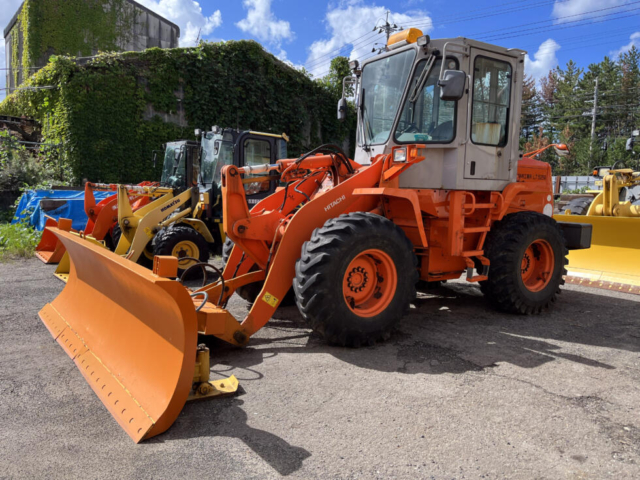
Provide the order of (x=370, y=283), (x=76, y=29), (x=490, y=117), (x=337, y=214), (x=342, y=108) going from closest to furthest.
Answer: (x=370, y=283) → (x=337, y=214) → (x=490, y=117) → (x=342, y=108) → (x=76, y=29)

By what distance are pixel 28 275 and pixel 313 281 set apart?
19.1 ft

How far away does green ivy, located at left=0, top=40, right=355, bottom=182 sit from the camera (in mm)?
14109

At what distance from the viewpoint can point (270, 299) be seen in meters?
4.11

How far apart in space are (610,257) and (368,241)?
17.0 ft

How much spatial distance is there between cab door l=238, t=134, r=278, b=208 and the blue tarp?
452cm

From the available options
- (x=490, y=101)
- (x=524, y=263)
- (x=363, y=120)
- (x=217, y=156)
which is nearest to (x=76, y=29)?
(x=217, y=156)

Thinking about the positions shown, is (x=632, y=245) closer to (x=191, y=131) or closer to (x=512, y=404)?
(x=512, y=404)

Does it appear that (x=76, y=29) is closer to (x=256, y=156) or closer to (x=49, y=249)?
(x=49, y=249)

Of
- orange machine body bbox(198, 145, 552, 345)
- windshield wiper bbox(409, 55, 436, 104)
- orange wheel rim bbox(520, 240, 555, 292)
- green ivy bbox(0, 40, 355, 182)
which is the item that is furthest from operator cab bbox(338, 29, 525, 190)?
green ivy bbox(0, 40, 355, 182)

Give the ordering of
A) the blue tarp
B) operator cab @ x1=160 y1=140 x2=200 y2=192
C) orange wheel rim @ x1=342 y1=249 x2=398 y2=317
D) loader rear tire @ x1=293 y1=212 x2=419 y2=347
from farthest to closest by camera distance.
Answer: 1. the blue tarp
2. operator cab @ x1=160 y1=140 x2=200 y2=192
3. orange wheel rim @ x1=342 y1=249 x2=398 y2=317
4. loader rear tire @ x1=293 y1=212 x2=419 y2=347

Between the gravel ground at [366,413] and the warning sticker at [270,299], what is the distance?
0.43m

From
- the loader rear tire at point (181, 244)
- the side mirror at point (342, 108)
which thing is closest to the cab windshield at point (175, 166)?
the loader rear tire at point (181, 244)

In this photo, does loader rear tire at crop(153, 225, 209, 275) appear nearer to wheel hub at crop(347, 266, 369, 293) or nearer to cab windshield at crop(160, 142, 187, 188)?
cab windshield at crop(160, 142, 187, 188)

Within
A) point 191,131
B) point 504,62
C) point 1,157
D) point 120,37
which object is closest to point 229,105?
point 191,131
